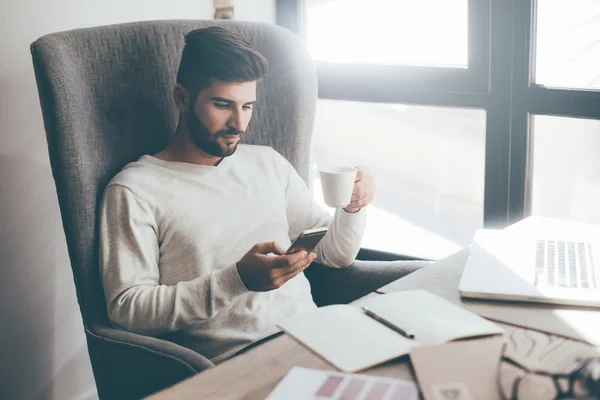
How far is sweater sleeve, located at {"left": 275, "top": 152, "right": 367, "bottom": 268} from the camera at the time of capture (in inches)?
64.9

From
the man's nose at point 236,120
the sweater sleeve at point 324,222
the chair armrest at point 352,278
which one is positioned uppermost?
the man's nose at point 236,120

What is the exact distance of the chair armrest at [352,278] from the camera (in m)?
1.59

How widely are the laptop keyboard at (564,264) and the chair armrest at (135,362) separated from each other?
1.98ft

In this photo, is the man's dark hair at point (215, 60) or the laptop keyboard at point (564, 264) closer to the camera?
the laptop keyboard at point (564, 264)

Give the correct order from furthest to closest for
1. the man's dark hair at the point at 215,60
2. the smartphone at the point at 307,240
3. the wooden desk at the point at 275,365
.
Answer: the man's dark hair at the point at 215,60 → the smartphone at the point at 307,240 → the wooden desk at the point at 275,365

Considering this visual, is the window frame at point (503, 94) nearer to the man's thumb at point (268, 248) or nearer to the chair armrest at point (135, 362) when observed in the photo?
the man's thumb at point (268, 248)

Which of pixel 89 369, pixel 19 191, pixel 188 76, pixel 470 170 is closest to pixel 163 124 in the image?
pixel 188 76

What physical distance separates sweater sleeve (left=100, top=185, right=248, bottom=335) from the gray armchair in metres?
0.04

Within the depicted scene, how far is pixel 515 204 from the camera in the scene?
1905 millimetres

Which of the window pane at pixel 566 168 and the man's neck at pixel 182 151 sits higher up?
the man's neck at pixel 182 151

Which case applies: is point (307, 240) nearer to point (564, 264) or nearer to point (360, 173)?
point (360, 173)

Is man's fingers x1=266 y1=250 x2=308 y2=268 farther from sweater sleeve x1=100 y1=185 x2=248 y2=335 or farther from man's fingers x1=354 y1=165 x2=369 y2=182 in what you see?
man's fingers x1=354 y1=165 x2=369 y2=182

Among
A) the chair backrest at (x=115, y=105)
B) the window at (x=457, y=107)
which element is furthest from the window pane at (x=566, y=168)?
the chair backrest at (x=115, y=105)

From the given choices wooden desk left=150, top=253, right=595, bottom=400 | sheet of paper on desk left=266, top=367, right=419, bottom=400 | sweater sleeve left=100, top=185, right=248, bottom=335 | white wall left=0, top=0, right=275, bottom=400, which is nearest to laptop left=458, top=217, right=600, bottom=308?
wooden desk left=150, top=253, right=595, bottom=400
